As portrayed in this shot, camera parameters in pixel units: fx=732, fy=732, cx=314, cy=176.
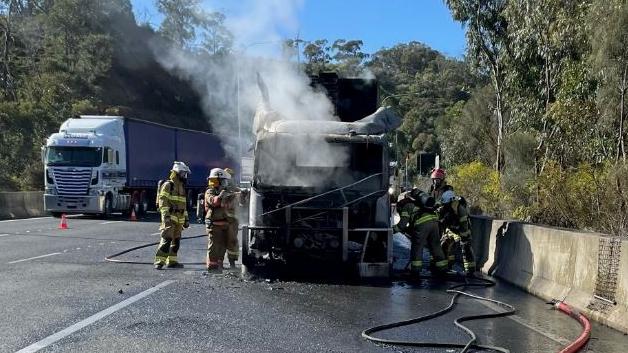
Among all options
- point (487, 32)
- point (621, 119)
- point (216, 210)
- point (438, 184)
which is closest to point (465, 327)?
point (438, 184)

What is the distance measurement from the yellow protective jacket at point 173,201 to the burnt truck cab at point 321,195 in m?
1.56

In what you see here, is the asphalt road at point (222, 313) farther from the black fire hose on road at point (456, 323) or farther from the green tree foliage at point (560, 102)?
the green tree foliage at point (560, 102)


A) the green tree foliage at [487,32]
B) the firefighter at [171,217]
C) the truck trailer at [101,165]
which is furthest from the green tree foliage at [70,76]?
A: the firefighter at [171,217]

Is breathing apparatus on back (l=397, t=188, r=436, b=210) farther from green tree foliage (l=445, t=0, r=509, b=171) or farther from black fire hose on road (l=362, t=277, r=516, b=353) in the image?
green tree foliage (l=445, t=0, r=509, b=171)

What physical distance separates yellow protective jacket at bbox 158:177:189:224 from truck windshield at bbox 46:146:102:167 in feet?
48.4

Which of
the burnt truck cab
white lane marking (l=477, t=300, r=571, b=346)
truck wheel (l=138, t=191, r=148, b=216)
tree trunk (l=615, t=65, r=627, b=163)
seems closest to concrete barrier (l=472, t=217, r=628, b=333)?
white lane marking (l=477, t=300, r=571, b=346)

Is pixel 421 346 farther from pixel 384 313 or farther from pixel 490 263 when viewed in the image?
pixel 490 263

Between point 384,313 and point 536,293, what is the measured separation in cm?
277

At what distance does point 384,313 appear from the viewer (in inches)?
347

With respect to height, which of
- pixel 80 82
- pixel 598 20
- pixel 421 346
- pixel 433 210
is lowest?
pixel 421 346

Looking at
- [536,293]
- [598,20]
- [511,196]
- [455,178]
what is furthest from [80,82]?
[536,293]

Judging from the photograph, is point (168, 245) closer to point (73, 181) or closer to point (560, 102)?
point (560, 102)

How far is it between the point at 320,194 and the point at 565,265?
12.7 feet

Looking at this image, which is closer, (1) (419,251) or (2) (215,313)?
(2) (215,313)
